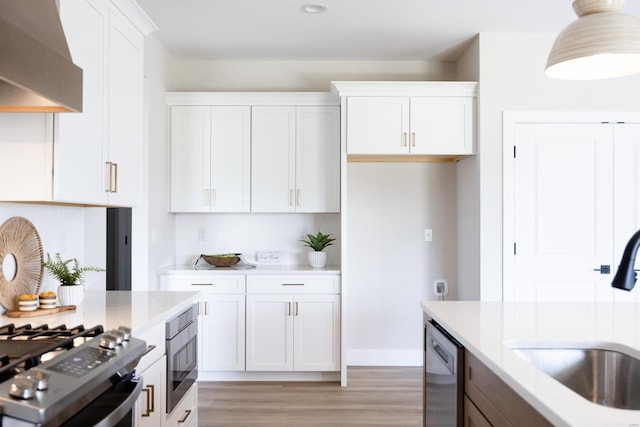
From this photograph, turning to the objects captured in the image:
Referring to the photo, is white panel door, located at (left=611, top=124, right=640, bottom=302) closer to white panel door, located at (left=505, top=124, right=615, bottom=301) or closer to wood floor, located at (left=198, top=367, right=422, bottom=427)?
white panel door, located at (left=505, top=124, right=615, bottom=301)

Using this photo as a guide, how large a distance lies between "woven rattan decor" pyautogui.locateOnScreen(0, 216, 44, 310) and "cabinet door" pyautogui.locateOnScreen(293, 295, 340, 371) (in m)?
2.03

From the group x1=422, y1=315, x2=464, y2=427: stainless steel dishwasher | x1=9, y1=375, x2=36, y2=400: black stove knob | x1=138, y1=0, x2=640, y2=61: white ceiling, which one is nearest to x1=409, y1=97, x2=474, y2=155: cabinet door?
x1=138, y1=0, x2=640, y2=61: white ceiling

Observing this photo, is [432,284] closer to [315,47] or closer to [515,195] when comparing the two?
[515,195]

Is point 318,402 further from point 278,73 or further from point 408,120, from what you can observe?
point 278,73

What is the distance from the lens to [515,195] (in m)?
3.87

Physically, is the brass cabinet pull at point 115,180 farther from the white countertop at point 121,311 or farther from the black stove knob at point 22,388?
the black stove knob at point 22,388

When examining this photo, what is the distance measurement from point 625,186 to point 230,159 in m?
3.04

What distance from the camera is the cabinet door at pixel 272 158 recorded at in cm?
422

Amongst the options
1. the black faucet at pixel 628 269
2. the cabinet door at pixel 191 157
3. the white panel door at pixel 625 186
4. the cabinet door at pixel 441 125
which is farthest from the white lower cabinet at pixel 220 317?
the black faucet at pixel 628 269

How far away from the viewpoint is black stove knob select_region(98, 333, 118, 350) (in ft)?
4.75

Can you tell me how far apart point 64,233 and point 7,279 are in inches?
19.5

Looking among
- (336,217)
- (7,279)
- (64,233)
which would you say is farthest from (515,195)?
(7,279)

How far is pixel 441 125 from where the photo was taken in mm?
4004

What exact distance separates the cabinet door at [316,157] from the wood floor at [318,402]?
140 centimetres
